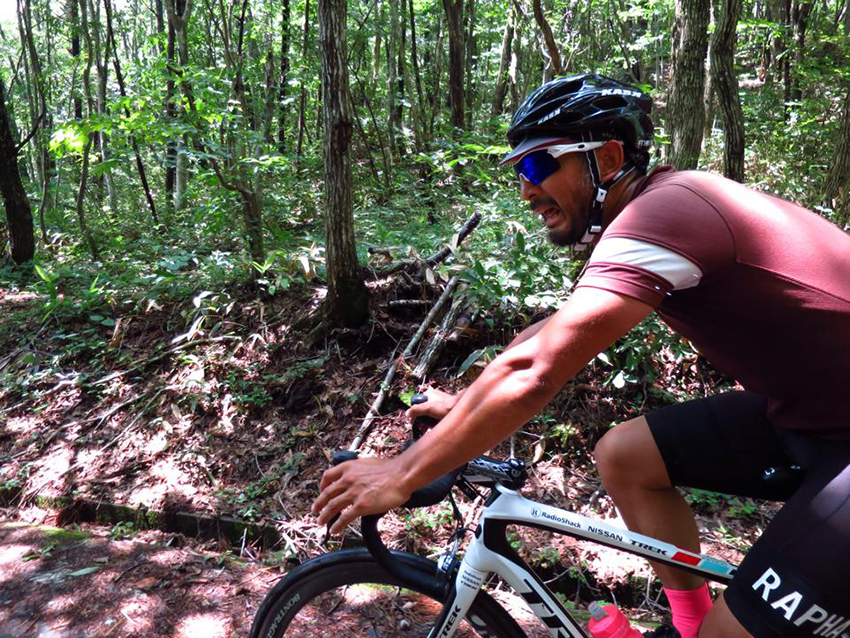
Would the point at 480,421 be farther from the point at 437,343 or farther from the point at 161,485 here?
the point at 161,485

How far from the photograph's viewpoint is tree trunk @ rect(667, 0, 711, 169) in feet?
16.5

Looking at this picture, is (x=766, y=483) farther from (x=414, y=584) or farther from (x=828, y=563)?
(x=414, y=584)

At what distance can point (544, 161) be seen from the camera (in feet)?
6.20

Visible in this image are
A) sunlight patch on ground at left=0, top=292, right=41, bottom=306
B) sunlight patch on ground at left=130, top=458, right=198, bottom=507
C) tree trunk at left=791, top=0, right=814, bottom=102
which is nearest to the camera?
sunlight patch on ground at left=130, top=458, right=198, bottom=507

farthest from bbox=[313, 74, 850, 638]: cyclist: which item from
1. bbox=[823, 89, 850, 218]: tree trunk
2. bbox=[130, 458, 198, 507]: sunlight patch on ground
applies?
bbox=[823, 89, 850, 218]: tree trunk

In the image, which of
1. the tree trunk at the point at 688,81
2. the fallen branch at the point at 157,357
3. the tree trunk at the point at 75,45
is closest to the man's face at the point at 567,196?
the tree trunk at the point at 688,81

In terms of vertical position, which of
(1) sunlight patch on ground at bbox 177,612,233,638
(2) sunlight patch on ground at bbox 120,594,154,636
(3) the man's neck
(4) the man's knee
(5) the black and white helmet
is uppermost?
(5) the black and white helmet

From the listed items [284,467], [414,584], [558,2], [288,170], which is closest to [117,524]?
[284,467]

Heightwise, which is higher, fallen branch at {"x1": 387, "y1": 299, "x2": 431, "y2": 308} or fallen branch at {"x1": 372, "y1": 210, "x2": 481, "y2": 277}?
fallen branch at {"x1": 372, "y1": 210, "x2": 481, "y2": 277}

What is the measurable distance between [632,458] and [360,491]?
1021 mm

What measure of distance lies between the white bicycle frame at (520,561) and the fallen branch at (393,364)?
2587 millimetres

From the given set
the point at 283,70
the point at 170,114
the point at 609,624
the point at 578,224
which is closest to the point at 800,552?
the point at 609,624

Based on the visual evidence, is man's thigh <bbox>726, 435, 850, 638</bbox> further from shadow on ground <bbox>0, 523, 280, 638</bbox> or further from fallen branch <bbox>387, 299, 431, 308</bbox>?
fallen branch <bbox>387, 299, 431, 308</bbox>

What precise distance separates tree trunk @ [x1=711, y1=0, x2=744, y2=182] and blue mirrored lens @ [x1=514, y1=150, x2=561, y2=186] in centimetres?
461
